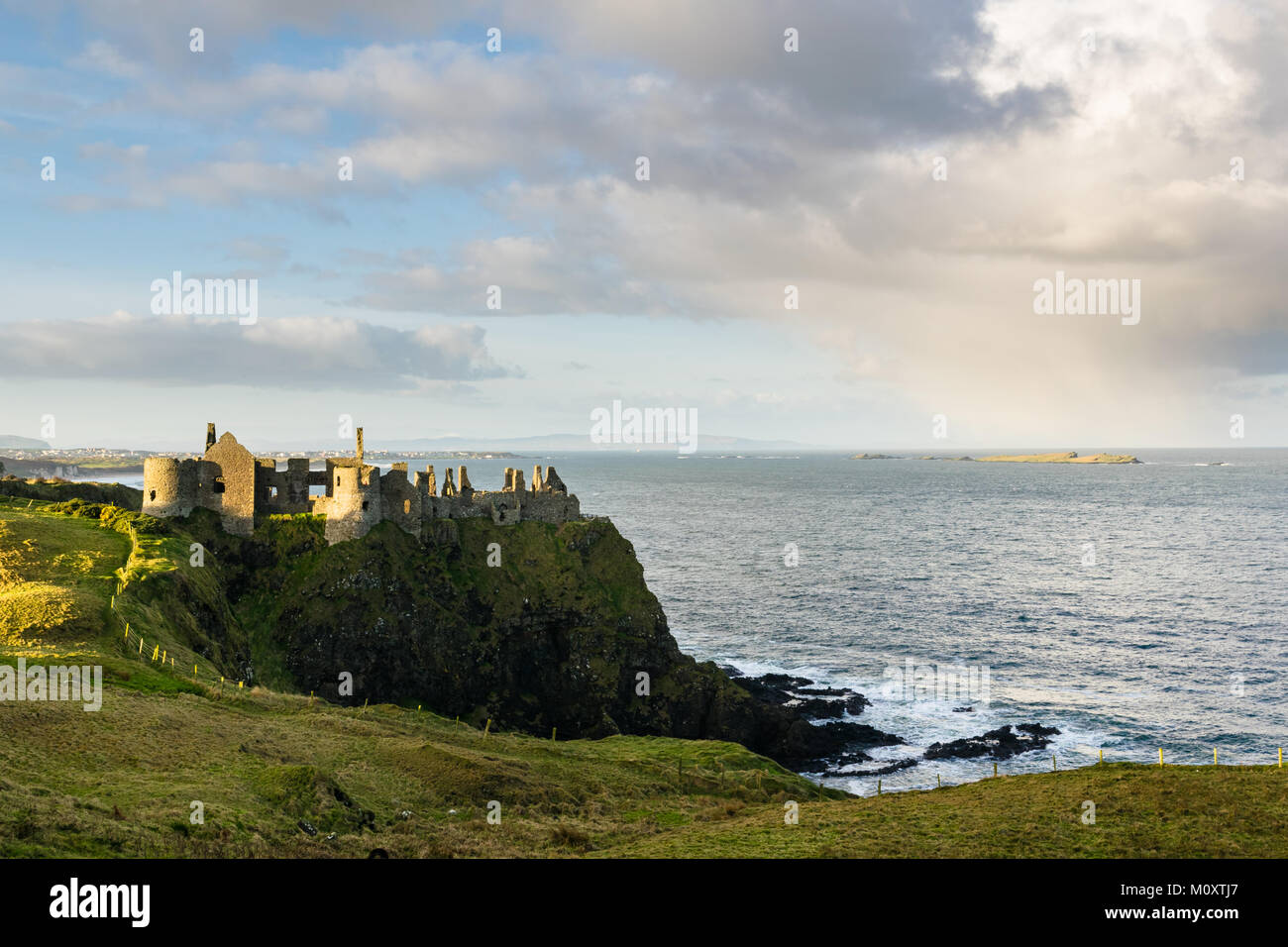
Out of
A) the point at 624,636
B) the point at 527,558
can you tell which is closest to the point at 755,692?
the point at 624,636

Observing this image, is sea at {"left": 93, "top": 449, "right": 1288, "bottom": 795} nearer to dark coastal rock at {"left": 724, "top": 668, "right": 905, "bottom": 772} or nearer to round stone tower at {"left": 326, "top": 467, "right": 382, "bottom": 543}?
dark coastal rock at {"left": 724, "top": 668, "right": 905, "bottom": 772}

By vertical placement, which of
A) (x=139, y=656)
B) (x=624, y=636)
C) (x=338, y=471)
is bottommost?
(x=624, y=636)

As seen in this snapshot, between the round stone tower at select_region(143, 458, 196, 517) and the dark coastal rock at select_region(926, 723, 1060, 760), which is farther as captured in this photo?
the round stone tower at select_region(143, 458, 196, 517)

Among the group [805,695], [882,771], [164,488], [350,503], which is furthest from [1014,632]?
[164,488]

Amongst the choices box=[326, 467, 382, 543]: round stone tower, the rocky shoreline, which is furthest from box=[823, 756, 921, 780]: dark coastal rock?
box=[326, 467, 382, 543]: round stone tower

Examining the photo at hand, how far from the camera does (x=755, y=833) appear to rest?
2994 centimetres

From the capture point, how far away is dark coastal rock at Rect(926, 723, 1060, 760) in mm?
62906

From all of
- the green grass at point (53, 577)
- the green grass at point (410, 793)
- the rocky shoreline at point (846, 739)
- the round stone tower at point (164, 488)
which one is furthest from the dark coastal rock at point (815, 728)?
the round stone tower at point (164, 488)

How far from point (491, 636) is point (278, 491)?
22.7 m

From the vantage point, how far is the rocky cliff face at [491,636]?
212 ft

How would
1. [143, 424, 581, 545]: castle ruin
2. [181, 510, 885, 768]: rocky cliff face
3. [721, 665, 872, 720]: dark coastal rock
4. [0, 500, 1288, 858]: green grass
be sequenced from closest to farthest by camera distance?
[0, 500, 1288, 858]: green grass
[181, 510, 885, 768]: rocky cliff face
[143, 424, 581, 545]: castle ruin
[721, 665, 872, 720]: dark coastal rock

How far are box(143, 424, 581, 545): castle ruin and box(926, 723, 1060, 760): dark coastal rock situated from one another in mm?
47770

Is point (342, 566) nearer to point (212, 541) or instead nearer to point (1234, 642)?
point (212, 541)

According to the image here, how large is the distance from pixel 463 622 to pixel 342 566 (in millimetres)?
11104
